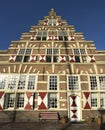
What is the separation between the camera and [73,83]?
2056 cm

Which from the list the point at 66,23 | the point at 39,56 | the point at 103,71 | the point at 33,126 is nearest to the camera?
the point at 33,126

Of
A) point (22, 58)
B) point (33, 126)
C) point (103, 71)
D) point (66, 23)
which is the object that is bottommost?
point (33, 126)

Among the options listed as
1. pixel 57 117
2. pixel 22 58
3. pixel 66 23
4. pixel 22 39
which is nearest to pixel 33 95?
pixel 57 117

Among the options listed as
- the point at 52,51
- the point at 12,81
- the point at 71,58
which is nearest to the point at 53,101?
the point at 12,81

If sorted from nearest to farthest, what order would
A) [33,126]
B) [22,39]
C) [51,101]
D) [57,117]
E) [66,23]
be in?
1. [33,126]
2. [57,117]
3. [51,101]
4. [22,39]
5. [66,23]

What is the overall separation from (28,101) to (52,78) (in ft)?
11.9

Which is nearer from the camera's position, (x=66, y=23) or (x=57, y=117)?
(x=57, y=117)

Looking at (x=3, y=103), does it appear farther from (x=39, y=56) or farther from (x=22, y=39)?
(x=22, y=39)

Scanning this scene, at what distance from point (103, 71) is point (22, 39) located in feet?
35.5

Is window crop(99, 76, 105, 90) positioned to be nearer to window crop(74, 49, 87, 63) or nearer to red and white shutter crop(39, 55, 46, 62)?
window crop(74, 49, 87, 63)

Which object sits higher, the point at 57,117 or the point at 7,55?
the point at 7,55

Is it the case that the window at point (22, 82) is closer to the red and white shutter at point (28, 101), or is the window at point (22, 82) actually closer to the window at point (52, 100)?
the red and white shutter at point (28, 101)

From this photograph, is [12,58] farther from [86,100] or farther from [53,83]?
[86,100]

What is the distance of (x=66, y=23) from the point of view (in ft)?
90.3
